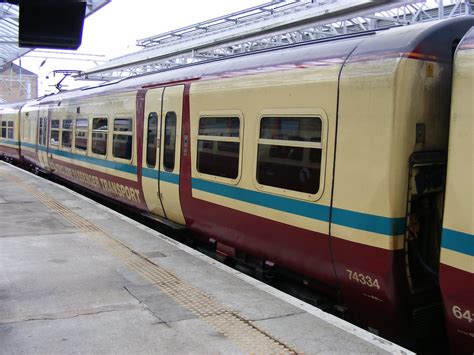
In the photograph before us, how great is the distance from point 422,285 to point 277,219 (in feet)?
5.00

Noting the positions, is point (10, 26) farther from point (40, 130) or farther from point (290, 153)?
point (290, 153)

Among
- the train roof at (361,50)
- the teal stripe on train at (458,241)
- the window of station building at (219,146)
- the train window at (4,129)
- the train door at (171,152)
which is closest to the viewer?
the teal stripe on train at (458,241)

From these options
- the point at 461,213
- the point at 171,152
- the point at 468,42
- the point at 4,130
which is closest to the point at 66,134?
the point at 171,152

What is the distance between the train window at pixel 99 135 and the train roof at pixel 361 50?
4.01 metres

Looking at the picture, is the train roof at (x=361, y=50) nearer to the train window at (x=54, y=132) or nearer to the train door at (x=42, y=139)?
the train window at (x=54, y=132)

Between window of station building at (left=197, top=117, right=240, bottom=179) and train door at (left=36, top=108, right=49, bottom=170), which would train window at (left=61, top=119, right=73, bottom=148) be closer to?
train door at (left=36, top=108, right=49, bottom=170)

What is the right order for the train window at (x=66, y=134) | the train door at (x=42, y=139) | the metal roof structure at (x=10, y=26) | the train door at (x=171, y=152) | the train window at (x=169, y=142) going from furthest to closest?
1. the train door at (x=42, y=139)
2. the metal roof structure at (x=10, y=26)
3. the train window at (x=66, y=134)
4. the train window at (x=169, y=142)
5. the train door at (x=171, y=152)

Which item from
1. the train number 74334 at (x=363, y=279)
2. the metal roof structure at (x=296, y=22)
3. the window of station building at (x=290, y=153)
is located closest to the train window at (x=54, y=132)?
the metal roof structure at (x=296, y=22)

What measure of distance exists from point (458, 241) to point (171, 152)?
4599 mm

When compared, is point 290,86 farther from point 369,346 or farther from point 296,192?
point 369,346

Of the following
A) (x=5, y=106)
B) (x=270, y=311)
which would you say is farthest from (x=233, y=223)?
(x=5, y=106)

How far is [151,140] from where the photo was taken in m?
7.96

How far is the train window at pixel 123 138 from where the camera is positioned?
8.74 meters

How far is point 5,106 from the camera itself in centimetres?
2375
